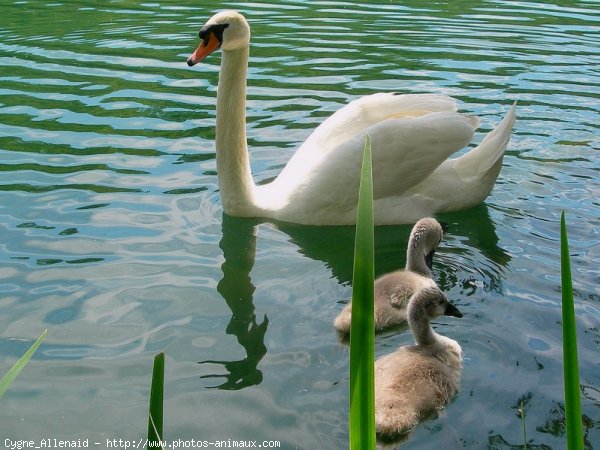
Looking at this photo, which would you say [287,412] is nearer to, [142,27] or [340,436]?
[340,436]

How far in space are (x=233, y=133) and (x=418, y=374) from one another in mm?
2711

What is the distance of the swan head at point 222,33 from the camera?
236 inches

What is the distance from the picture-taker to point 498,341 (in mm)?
4590

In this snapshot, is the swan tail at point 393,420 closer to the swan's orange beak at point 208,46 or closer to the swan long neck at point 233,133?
the swan long neck at point 233,133

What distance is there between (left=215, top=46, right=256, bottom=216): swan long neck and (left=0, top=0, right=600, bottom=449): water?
0.73 ft

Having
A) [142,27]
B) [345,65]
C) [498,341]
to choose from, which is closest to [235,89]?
[498,341]

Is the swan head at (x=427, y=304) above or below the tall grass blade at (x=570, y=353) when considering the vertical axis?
below

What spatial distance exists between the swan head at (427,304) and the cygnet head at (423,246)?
766 mm

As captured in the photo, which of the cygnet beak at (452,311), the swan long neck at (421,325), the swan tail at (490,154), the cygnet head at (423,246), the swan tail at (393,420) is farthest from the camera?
the swan tail at (490,154)

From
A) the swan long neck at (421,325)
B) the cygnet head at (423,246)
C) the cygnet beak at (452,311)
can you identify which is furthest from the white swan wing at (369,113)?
the swan long neck at (421,325)

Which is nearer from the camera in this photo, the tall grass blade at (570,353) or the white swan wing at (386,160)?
the tall grass blade at (570,353)

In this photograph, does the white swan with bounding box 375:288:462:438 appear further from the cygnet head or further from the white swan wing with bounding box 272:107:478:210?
the white swan wing with bounding box 272:107:478:210

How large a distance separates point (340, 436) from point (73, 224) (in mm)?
3048

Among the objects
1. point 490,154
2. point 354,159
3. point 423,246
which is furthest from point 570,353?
point 490,154
